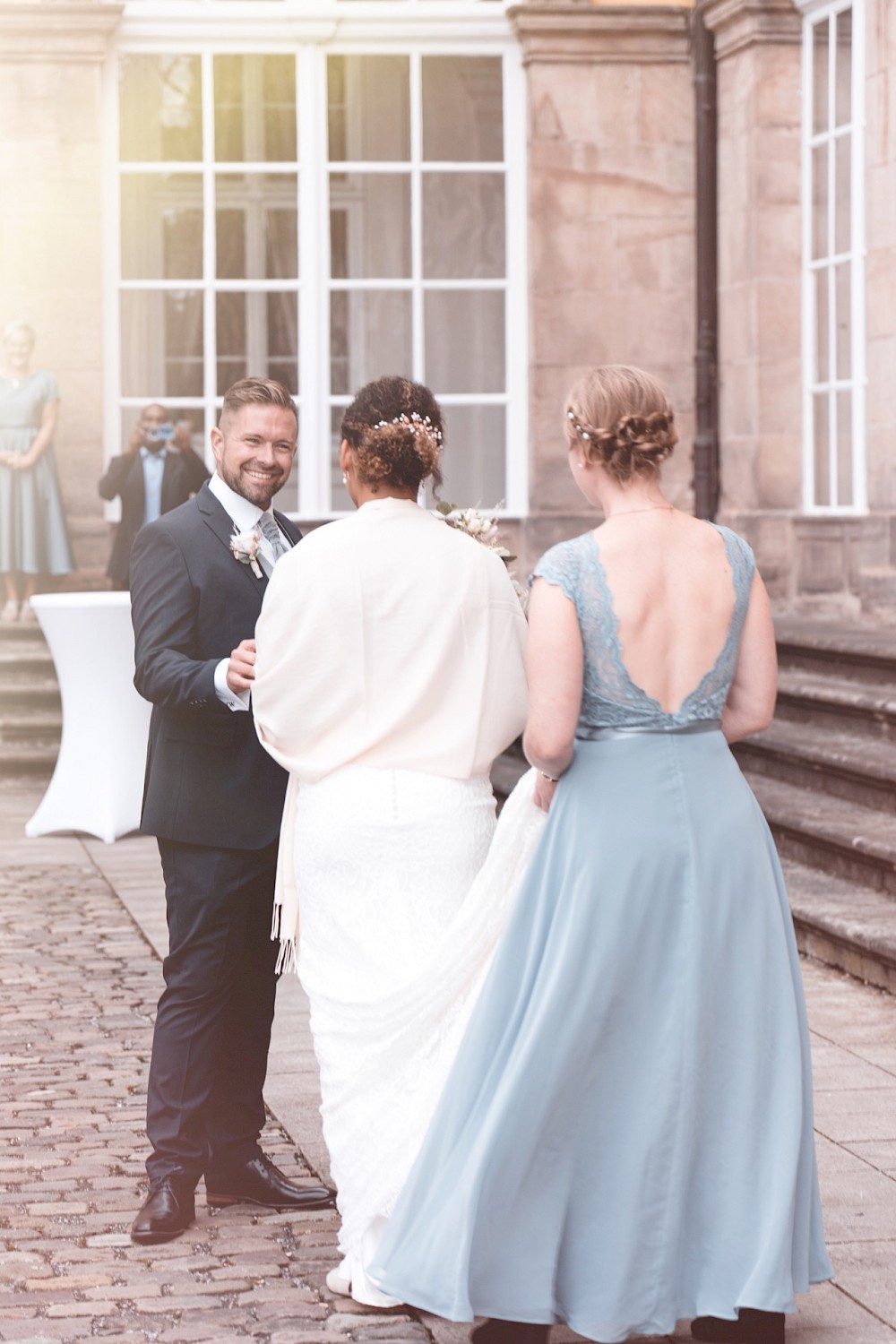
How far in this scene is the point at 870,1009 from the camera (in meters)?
5.89

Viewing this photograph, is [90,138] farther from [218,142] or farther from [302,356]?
[302,356]

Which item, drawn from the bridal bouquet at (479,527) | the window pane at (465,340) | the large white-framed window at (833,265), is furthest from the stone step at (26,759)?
the bridal bouquet at (479,527)

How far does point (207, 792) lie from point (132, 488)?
25.9 ft

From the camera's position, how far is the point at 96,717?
9047 millimetres

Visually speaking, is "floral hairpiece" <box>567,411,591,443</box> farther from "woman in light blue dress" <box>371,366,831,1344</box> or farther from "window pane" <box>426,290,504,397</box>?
"window pane" <box>426,290,504,397</box>

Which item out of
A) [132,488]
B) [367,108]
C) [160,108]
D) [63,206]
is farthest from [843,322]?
[63,206]

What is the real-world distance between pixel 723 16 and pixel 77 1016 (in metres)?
7.54

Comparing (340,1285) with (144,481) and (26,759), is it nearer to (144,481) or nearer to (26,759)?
(26,759)

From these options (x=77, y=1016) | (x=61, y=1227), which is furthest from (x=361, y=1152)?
(x=77, y=1016)

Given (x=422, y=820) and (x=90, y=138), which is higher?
(x=90, y=138)

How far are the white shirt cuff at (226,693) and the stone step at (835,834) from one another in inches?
122

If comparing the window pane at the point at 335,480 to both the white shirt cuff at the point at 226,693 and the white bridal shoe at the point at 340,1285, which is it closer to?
the white shirt cuff at the point at 226,693

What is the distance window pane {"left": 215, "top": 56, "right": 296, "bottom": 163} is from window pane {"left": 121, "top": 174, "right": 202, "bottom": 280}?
0.32 metres

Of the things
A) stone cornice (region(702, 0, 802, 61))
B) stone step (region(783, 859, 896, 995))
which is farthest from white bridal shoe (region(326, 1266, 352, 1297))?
stone cornice (region(702, 0, 802, 61))
